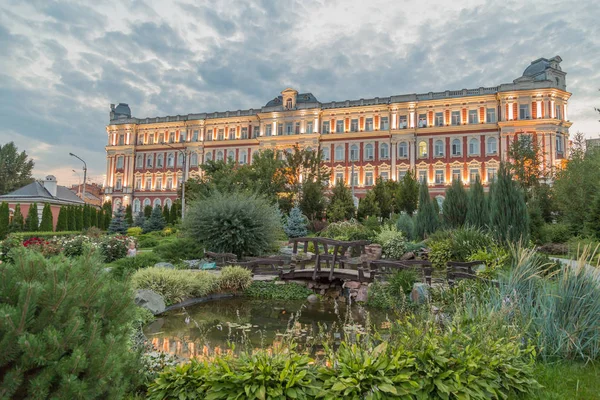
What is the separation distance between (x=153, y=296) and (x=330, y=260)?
207 inches

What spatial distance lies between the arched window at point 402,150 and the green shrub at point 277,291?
35048mm

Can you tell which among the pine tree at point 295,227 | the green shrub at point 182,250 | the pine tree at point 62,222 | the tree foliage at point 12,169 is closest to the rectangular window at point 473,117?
the pine tree at point 295,227

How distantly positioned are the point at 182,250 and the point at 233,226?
2.67 metres

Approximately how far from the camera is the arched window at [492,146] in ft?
133

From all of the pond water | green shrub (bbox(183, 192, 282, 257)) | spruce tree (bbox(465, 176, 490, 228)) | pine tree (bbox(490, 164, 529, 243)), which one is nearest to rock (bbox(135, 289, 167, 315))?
the pond water

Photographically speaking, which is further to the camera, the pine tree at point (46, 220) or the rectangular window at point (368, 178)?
the rectangular window at point (368, 178)

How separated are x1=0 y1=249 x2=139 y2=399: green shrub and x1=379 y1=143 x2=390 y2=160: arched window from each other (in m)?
43.7

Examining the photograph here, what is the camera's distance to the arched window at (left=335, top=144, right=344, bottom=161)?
151 ft

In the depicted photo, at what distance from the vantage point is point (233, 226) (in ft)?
46.0

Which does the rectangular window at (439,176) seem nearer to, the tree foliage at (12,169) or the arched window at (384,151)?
the arched window at (384,151)

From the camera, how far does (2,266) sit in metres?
2.25

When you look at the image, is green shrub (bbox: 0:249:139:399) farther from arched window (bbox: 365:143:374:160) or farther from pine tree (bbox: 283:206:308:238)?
arched window (bbox: 365:143:374:160)

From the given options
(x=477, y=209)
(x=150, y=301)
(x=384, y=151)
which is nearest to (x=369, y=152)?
(x=384, y=151)

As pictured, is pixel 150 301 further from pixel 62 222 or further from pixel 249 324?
pixel 62 222
